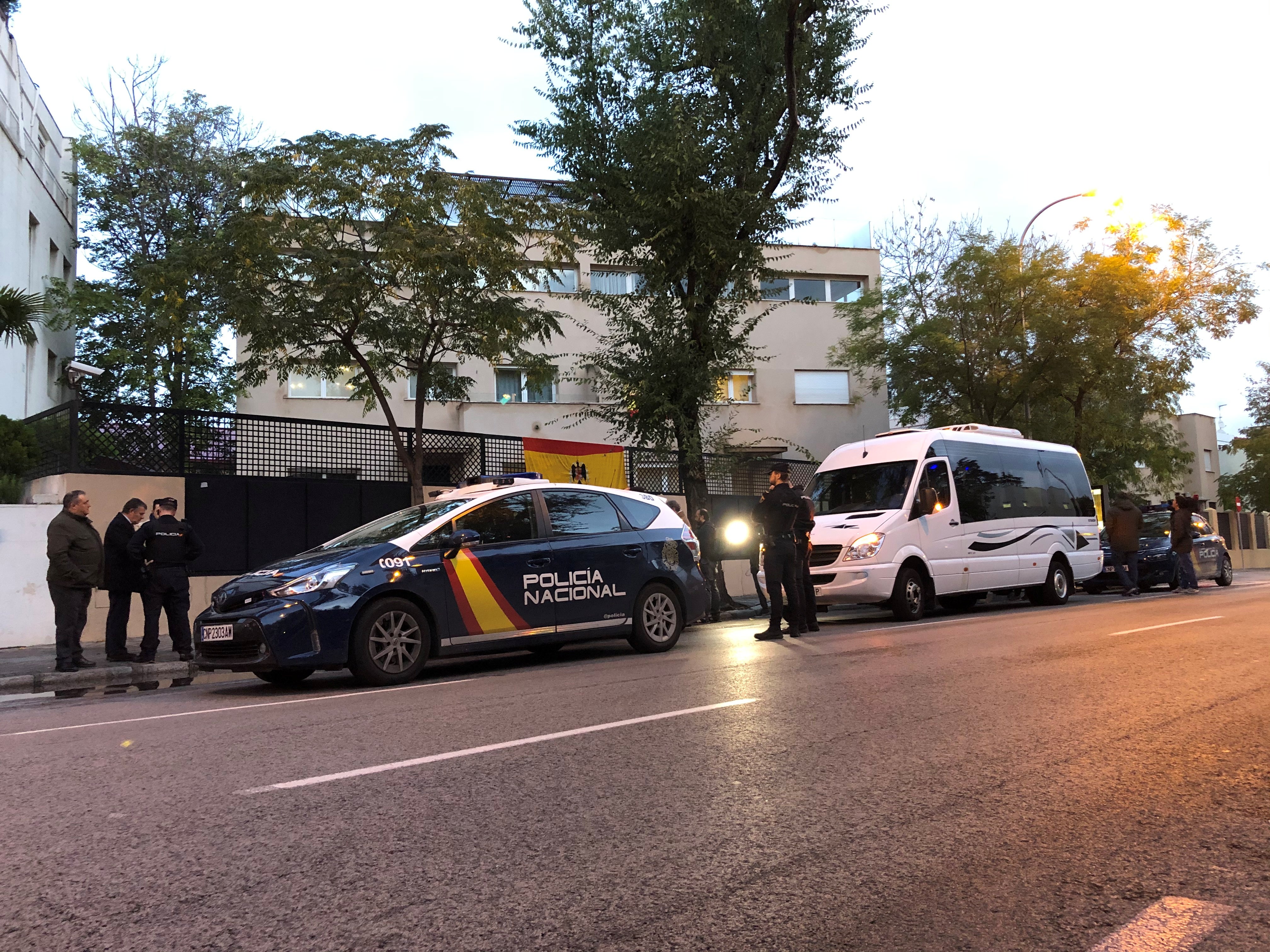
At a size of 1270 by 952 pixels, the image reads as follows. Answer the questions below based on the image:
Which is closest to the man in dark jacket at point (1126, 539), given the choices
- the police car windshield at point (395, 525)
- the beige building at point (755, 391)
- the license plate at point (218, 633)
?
the beige building at point (755, 391)

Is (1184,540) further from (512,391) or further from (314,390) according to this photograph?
(314,390)

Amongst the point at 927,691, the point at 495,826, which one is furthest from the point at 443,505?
the point at 495,826

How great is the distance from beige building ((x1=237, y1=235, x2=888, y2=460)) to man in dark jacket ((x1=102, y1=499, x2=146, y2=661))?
641 inches

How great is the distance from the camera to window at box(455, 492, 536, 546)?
9.52 metres

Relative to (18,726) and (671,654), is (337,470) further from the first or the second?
(18,726)

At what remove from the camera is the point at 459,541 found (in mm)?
9289

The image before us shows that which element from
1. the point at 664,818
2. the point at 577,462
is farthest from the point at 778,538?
the point at 577,462

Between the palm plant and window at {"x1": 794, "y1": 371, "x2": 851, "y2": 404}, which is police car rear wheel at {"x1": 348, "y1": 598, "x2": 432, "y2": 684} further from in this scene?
window at {"x1": 794, "y1": 371, "x2": 851, "y2": 404}

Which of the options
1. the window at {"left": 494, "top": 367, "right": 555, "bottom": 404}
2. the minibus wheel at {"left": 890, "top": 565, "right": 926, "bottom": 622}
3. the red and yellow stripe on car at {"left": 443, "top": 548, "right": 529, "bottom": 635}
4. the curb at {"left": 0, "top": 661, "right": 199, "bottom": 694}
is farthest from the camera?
the window at {"left": 494, "top": 367, "right": 555, "bottom": 404}

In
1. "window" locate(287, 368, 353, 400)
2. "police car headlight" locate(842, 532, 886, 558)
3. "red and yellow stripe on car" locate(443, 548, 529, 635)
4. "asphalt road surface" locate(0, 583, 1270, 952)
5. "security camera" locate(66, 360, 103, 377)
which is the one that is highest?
"window" locate(287, 368, 353, 400)

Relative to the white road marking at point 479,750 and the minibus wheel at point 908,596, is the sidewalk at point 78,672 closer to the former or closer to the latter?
the white road marking at point 479,750

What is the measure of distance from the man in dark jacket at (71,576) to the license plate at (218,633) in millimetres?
2964

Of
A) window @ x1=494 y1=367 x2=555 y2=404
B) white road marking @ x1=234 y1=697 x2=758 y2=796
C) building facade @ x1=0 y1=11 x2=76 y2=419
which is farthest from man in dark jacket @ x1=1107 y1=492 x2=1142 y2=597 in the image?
building facade @ x1=0 y1=11 x2=76 y2=419

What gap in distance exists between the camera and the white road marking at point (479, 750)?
15.9 feet
